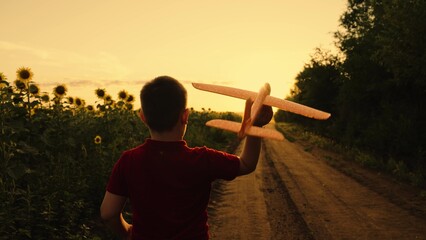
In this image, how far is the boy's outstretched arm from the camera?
2.09 metres

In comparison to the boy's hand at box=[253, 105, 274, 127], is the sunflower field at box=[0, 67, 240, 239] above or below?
below

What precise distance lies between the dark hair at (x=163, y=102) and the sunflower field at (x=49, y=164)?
3.38m

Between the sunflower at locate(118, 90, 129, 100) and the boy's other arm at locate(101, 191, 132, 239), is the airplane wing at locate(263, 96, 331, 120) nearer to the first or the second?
the boy's other arm at locate(101, 191, 132, 239)

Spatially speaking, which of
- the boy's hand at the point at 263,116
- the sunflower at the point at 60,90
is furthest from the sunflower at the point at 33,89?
the boy's hand at the point at 263,116

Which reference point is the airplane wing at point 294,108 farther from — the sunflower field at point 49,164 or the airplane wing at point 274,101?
the sunflower field at point 49,164

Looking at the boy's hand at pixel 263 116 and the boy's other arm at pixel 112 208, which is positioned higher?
the boy's hand at pixel 263 116

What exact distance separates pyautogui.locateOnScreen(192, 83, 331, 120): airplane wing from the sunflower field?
3.56 m

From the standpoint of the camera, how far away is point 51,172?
271 inches

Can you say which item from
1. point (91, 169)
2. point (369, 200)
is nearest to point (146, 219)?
point (91, 169)

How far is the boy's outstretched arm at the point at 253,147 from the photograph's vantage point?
2.09 m

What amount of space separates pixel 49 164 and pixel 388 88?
1754 cm

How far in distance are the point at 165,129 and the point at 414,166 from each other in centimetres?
1512

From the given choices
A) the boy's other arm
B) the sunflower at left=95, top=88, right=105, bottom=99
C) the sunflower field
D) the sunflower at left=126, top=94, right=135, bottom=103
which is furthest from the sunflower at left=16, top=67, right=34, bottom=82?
the boy's other arm

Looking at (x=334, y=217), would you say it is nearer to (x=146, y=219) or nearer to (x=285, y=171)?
(x=285, y=171)
